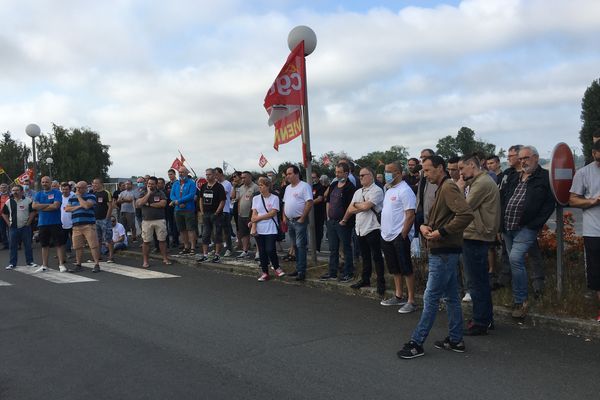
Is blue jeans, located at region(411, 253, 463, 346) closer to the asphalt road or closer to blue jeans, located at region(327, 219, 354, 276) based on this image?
the asphalt road

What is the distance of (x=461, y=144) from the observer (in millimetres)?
103500

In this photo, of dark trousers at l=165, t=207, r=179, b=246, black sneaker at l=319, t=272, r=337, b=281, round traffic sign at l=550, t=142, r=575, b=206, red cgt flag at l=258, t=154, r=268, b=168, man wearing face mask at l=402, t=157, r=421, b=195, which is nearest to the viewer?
round traffic sign at l=550, t=142, r=575, b=206

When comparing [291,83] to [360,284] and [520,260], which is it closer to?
[360,284]

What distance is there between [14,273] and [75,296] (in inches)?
145

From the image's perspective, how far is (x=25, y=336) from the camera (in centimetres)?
567

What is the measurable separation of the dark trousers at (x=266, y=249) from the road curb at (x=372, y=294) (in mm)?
326

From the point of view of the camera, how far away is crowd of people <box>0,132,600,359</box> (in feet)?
16.0

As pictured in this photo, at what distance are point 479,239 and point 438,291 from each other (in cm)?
88

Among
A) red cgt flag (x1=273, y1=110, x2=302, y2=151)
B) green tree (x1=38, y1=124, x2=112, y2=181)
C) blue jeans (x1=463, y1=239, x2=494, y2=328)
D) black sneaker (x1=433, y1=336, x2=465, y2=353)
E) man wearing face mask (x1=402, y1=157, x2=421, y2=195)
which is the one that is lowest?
black sneaker (x1=433, y1=336, x2=465, y2=353)

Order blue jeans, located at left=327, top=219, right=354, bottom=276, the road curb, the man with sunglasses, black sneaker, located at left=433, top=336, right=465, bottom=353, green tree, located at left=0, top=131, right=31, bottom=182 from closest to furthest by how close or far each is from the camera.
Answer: black sneaker, located at left=433, top=336, right=465, bottom=353 < the road curb < blue jeans, located at left=327, top=219, right=354, bottom=276 < the man with sunglasses < green tree, located at left=0, top=131, right=31, bottom=182

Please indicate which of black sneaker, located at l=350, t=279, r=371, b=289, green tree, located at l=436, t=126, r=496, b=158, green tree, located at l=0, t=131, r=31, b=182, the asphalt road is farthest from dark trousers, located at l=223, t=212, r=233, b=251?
green tree, located at l=436, t=126, r=496, b=158

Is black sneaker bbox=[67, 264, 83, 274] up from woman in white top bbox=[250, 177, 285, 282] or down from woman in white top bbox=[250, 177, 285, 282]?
down

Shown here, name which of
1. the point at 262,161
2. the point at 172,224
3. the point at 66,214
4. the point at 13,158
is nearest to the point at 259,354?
the point at 172,224

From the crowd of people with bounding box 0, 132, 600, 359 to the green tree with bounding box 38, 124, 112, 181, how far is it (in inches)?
2024
